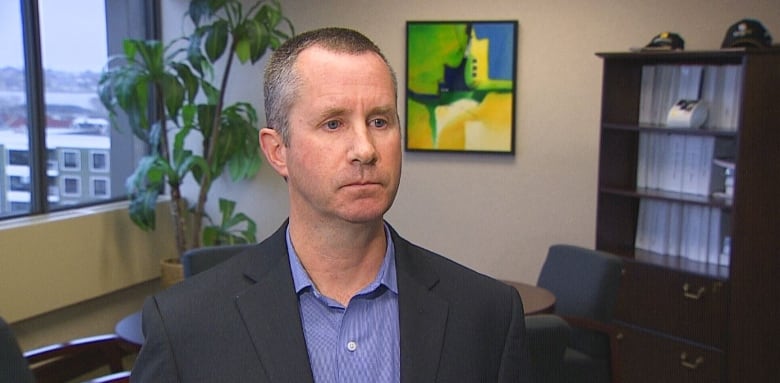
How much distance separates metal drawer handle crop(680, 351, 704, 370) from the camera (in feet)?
12.0

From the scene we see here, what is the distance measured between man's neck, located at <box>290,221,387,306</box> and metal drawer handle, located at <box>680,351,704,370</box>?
113 inches

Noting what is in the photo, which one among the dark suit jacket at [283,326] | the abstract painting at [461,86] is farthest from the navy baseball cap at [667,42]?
the dark suit jacket at [283,326]

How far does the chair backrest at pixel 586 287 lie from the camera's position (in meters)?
3.61

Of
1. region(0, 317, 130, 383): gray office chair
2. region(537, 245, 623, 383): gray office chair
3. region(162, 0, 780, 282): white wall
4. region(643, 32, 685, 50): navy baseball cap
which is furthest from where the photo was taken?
Answer: region(162, 0, 780, 282): white wall

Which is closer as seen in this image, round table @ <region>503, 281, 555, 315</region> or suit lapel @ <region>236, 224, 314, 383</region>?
suit lapel @ <region>236, 224, 314, 383</region>

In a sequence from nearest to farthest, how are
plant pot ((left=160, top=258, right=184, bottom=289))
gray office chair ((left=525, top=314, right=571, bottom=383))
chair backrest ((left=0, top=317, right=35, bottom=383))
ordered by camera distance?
chair backrest ((left=0, top=317, right=35, bottom=383)), gray office chair ((left=525, top=314, right=571, bottom=383)), plant pot ((left=160, top=258, right=184, bottom=289))

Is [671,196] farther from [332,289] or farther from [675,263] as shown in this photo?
[332,289]

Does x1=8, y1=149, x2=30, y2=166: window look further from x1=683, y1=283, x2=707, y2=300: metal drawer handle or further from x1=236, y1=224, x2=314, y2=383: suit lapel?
x1=236, y1=224, x2=314, y2=383: suit lapel

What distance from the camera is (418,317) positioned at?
44.3 inches

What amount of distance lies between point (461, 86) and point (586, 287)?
1456 millimetres

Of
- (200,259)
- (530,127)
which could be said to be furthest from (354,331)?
(530,127)

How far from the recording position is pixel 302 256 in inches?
45.8

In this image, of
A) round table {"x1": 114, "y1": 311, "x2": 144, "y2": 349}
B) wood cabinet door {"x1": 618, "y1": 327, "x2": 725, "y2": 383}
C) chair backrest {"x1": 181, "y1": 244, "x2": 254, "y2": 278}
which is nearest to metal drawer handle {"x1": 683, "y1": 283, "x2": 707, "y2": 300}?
wood cabinet door {"x1": 618, "y1": 327, "x2": 725, "y2": 383}

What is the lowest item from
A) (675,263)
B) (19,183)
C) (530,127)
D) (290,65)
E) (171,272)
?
(171,272)
